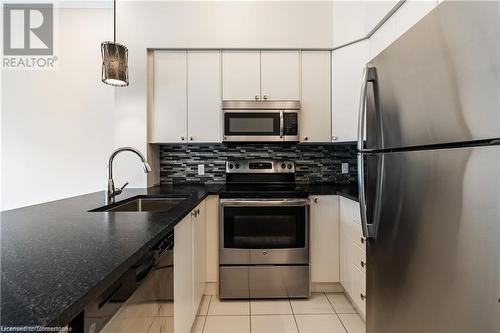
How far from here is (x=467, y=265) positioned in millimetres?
756

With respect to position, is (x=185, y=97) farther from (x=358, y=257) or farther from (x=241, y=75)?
(x=358, y=257)

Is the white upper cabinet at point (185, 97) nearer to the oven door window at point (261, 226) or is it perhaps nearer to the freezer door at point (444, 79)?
the oven door window at point (261, 226)

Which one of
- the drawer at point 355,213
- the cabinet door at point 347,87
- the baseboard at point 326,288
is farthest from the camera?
the baseboard at point 326,288

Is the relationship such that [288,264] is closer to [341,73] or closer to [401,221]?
[401,221]

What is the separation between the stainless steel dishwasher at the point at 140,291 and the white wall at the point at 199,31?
4.79ft

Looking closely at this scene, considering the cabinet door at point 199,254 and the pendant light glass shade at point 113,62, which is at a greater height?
the pendant light glass shade at point 113,62

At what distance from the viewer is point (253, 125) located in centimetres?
234

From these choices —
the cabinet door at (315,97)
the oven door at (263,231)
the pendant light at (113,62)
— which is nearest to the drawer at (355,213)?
the oven door at (263,231)

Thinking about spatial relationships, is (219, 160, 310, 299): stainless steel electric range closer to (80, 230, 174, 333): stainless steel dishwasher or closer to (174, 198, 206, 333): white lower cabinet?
(174, 198, 206, 333): white lower cabinet

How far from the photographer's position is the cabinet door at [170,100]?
239 centimetres

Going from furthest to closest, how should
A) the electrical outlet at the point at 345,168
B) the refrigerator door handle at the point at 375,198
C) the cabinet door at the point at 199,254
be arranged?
the electrical outlet at the point at 345,168
the cabinet door at the point at 199,254
the refrigerator door handle at the point at 375,198

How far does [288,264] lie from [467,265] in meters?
1.53

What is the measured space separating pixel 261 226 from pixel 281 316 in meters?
0.68

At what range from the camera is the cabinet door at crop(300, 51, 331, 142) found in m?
2.41
